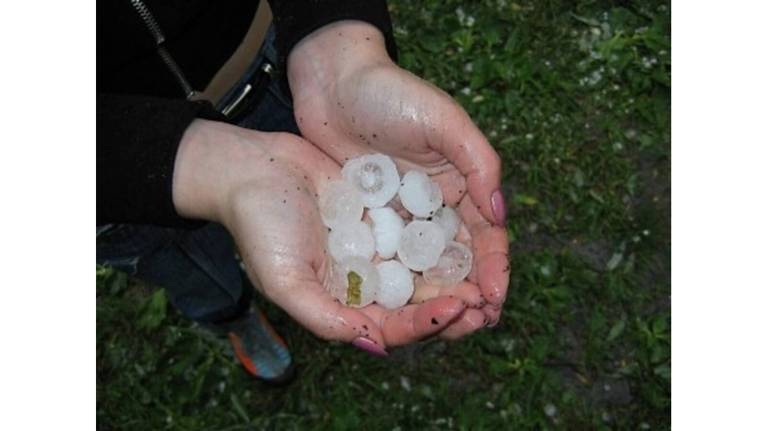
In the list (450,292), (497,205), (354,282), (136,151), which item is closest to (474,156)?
(497,205)

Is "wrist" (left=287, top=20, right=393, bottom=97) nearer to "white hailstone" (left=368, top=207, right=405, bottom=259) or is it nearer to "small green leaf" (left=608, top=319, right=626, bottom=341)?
"white hailstone" (left=368, top=207, right=405, bottom=259)

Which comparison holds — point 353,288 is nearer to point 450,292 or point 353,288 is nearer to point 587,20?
point 450,292

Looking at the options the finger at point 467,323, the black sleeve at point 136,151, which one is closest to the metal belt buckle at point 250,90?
the black sleeve at point 136,151

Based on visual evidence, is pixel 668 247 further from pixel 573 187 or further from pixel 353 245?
pixel 353 245

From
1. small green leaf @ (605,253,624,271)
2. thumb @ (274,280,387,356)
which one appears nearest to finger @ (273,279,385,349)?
thumb @ (274,280,387,356)

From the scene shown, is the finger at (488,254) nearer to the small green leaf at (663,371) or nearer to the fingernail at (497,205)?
the fingernail at (497,205)
